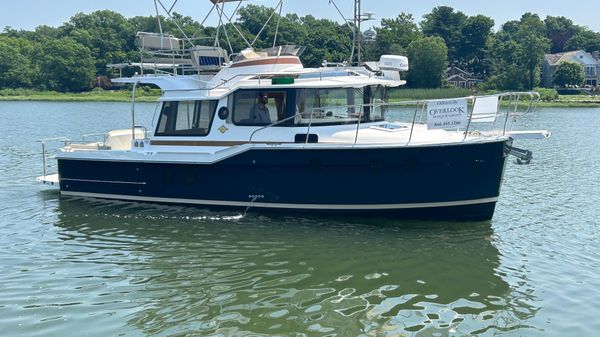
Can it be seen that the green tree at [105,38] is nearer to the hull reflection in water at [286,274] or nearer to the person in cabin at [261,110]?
the person in cabin at [261,110]

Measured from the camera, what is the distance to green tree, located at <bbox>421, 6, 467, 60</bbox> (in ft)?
373

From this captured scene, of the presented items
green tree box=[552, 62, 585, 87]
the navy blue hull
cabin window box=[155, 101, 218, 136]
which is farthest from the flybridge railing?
green tree box=[552, 62, 585, 87]

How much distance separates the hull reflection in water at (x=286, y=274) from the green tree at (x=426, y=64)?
64.2 meters

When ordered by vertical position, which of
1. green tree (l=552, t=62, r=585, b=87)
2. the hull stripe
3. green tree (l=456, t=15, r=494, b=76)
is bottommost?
the hull stripe

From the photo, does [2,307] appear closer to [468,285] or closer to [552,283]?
[468,285]

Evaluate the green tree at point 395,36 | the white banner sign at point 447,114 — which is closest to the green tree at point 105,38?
the green tree at point 395,36

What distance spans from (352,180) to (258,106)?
266cm

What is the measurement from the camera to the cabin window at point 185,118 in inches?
513

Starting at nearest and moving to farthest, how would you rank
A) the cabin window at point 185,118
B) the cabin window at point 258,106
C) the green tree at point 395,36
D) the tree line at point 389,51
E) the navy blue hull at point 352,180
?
the navy blue hull at point 352,180 < the cabin window at point 258,106 < the cabin window at point 185,118 < the green tree at point 395,36 < the tree line at point 389,51

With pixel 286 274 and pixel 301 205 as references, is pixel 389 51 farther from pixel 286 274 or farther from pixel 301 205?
pixel 286 274

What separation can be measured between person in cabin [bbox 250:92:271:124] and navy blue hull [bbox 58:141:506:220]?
3.08 ft

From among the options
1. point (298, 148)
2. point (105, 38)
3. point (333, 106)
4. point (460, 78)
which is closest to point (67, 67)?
point (105, 38)

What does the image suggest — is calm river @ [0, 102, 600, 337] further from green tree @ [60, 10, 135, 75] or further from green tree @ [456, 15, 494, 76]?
green tree @ [456, 15, 494, 76]

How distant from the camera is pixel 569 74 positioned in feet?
306
